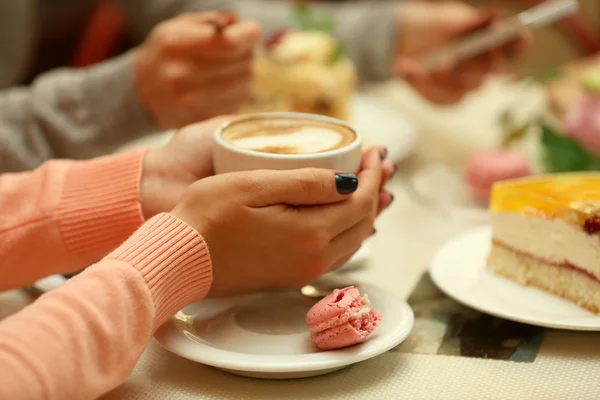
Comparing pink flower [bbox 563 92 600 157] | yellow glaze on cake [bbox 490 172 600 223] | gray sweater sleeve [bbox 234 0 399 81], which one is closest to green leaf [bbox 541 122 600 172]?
pink flower [bbox 563 92 600 157]

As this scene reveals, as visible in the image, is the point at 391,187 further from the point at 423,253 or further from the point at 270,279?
the point at 270,279

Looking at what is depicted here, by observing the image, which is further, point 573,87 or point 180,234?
point 573,87

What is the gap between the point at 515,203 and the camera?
0.66 meters

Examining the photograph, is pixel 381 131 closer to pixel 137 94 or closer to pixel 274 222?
pixel 137 94

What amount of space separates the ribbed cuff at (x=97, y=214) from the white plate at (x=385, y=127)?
16.9 inches

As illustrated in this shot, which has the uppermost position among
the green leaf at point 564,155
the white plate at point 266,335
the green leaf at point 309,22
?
the green leaf at point 309,22

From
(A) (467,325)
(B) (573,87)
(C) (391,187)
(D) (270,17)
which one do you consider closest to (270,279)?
(A) (467,325)

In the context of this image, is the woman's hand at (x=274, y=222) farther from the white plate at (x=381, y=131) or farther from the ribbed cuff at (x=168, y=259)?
the white plate at (x=381, y=131)

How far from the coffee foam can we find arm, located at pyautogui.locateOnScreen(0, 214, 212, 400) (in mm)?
108

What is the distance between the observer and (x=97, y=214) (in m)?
0.58

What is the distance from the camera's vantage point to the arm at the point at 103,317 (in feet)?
1.33

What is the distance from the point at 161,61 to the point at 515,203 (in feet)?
1.65

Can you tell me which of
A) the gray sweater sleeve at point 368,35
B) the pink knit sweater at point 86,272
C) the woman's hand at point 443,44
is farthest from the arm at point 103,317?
the gray sweater sleeve at point 368,35

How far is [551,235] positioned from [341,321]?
25 cm
